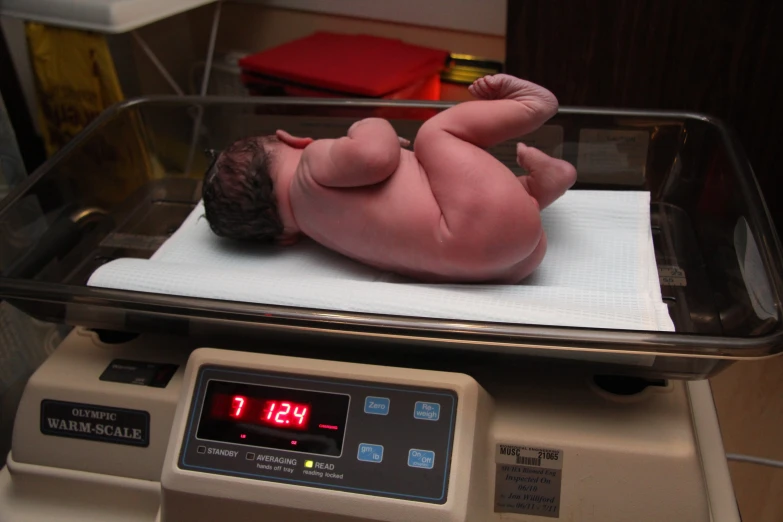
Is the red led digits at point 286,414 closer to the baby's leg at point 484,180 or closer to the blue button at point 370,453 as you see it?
the blue button at point 370,453

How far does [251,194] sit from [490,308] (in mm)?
371

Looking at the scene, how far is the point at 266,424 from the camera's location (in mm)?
678

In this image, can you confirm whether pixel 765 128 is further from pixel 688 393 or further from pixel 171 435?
pixel 171 435

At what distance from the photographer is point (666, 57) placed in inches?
43.5

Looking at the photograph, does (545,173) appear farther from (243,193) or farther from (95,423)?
(95,423)

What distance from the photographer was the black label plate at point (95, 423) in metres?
0.74

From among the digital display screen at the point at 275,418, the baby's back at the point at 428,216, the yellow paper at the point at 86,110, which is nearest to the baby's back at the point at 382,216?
the baby's back at the point at 428,216

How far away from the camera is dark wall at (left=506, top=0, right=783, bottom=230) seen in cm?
106

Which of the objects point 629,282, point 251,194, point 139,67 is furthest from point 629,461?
point 139,67

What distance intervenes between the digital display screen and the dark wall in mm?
731

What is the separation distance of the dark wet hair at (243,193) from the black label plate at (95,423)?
0.29m

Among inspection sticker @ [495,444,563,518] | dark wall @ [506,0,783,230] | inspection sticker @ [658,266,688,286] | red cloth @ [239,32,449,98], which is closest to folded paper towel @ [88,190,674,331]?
inspection sticker @ [658,266,688,286]

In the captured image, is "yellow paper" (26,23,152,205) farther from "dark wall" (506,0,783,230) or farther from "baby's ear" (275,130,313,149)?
"dark wall" (506,0,783,230)

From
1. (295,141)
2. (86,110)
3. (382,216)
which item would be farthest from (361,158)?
(86,110)
